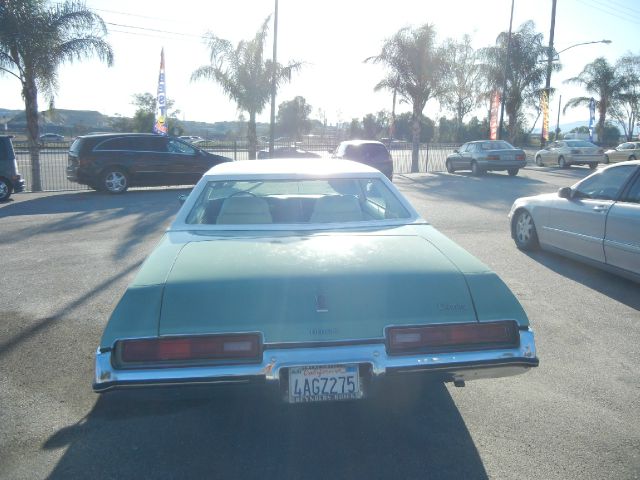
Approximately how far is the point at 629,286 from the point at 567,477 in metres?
4.41

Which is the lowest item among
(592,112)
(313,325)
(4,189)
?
(4,189)

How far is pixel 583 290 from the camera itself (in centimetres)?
648

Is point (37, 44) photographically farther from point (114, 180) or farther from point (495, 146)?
point (495, 146)

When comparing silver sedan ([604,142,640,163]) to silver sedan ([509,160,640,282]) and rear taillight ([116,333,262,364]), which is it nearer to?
silver sedan ([509,160,640,282])

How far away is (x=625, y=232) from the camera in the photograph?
6254 millimetres

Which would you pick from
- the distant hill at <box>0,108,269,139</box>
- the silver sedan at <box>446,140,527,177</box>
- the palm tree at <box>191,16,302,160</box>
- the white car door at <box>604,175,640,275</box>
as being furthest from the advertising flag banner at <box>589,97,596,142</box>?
the white car door at <box>604,175,640,275</box>

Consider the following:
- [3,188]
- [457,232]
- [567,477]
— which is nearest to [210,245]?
[567,477]

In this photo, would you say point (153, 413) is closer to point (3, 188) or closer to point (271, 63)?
point (3, 188)

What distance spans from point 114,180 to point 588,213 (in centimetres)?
1302

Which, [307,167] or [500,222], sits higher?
[307,167]

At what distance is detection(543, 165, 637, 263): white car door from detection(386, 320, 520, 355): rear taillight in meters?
4.28

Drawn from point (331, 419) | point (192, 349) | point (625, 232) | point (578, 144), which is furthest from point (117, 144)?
point (578, 144)

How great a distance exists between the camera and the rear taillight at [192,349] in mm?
2803

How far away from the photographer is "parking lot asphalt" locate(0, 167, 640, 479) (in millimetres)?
3006
